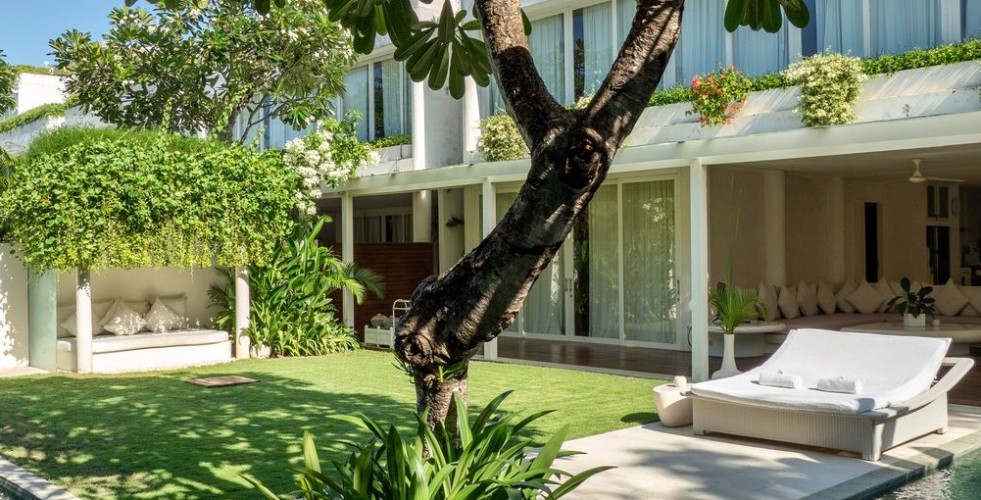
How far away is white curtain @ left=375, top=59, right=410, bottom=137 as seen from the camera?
18078 millimetres

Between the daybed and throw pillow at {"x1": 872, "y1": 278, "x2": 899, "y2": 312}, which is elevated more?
throw pillow at {"x1": 872, "y1": 278, "x2": 899, "y2": 312}

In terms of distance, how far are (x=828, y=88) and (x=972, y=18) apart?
1.84 metres

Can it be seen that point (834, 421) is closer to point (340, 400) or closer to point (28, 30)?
point (340, 400)

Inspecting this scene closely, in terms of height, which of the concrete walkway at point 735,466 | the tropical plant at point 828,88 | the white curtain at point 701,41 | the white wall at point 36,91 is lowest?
the concrete walkway at point 735,466

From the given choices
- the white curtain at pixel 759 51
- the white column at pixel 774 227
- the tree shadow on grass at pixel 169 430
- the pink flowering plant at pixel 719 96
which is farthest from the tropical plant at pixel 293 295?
the white curtain at pixel 759 51

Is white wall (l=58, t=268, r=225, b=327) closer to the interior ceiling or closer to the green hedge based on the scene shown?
the green hedge

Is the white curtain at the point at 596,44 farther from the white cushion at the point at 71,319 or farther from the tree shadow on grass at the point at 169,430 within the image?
the white cushion at the point at 71,319

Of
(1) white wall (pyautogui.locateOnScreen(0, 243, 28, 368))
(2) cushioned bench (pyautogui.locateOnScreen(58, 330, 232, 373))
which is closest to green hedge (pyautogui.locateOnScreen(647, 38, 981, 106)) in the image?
(2) cushioned bench (pyautogui.locateOnScreen(58, 330, 232, 373))

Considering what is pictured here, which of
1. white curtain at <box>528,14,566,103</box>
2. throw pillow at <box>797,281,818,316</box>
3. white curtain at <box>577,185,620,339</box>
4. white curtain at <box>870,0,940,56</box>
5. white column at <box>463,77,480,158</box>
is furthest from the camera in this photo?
white column at <box>463,77,480,158</box>

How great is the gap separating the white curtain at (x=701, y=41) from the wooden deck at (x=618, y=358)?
161 inches

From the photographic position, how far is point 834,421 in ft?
23.2

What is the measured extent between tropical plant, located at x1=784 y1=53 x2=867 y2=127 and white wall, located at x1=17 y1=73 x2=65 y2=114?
2932 centimetres

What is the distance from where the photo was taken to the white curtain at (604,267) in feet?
49.4

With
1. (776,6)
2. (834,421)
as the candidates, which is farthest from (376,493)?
(834,421)
